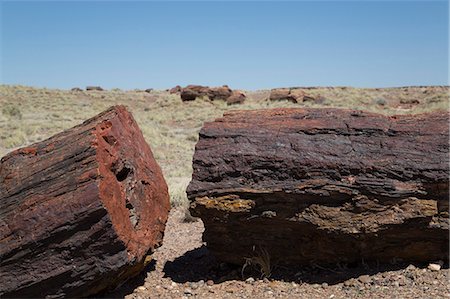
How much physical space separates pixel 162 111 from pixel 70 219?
3031 centimetres

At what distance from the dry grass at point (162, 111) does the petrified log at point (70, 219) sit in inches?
174

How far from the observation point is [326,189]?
4980 mm

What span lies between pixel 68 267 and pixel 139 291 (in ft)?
3.84

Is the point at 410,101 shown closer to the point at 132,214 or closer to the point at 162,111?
the point at 162,111

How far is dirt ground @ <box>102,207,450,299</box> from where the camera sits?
483cm

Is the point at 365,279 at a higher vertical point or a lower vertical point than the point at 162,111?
lower

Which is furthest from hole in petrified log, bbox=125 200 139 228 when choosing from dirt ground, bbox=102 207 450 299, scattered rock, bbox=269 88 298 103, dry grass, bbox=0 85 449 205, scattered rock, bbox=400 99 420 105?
scattered rock, bbox=400 99 420 105

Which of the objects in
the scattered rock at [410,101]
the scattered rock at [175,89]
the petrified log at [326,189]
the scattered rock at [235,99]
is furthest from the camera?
the scattered rock at [175,89]

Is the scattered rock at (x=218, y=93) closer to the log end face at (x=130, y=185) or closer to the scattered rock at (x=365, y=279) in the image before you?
the log end face at (x=130, y=185)


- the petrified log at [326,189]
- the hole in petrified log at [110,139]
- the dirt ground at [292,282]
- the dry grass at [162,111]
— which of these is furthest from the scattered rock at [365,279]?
the dry grass at [162,111]

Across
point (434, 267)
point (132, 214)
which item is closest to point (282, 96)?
point (434, 267)

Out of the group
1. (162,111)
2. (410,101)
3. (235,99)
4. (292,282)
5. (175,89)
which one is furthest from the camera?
(175,89)

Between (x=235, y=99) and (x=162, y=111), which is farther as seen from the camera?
(x=235, y=99)

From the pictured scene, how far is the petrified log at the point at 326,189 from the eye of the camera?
496 centimetres
